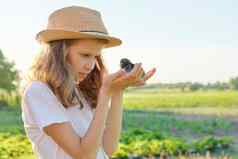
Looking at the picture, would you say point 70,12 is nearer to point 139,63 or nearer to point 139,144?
point 139,63

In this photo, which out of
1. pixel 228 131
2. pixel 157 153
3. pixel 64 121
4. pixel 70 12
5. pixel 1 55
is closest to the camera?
pixel 64 121

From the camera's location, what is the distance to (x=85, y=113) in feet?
6.18

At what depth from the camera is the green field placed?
310 inches

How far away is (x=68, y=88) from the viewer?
181 centimetres

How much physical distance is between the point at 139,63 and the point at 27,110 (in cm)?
36

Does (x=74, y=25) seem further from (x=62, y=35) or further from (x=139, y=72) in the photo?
(x=139, y=72)

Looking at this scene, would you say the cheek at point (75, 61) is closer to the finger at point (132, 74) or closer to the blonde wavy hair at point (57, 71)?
the blonde wavy hair at point (57, 71)

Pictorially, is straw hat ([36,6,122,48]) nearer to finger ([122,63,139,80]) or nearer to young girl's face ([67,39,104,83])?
young girl's face ([67,39,104,83])

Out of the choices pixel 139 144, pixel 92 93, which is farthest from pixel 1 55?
pixel 92 93

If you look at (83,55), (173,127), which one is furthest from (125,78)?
(173,127)

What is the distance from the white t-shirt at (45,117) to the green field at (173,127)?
5.20 meters

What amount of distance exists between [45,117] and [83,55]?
22cm

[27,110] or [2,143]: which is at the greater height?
[27,110]

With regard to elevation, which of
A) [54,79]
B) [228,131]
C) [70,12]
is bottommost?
[228,131]
